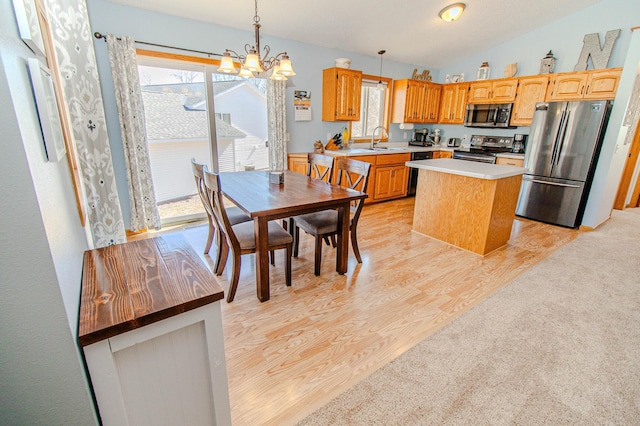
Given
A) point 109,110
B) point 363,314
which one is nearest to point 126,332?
point 363,314

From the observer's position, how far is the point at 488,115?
201 inches

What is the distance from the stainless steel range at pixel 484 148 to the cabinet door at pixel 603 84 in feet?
4.05

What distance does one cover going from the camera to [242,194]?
94.9 inches

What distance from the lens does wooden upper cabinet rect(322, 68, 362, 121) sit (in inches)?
175

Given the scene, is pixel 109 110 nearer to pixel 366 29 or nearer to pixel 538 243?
pixel 366 29

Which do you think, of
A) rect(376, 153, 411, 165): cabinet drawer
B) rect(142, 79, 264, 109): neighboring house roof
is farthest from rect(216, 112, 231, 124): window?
rect(376, 153, 411, 165): cabinet drawer

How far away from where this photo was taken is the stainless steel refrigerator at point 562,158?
146 inches

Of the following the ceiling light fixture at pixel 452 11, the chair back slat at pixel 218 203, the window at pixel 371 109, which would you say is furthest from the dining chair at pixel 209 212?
the ceiling light fixture at pixel 452 11

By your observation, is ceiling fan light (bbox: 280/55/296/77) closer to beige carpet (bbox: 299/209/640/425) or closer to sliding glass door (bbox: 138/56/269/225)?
sliding glass door (bbox: 138/56/269/225)

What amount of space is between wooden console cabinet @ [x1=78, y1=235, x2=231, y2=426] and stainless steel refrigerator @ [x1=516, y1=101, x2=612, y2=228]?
455 centimetres

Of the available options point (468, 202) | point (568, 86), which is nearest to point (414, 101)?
point (568, 86)

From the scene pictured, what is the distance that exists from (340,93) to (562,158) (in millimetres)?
3183

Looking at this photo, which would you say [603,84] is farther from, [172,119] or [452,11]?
[172,119]

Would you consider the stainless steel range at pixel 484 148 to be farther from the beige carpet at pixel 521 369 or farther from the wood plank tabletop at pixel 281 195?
the wood plank tabletop at pixel 281 195
